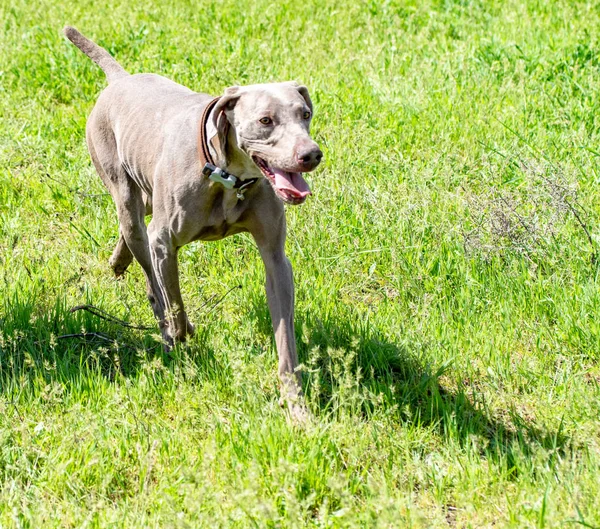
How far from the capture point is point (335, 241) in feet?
15.1

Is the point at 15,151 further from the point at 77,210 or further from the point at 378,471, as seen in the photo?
the point at 378,471

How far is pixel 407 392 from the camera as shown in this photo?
3543 millimetres

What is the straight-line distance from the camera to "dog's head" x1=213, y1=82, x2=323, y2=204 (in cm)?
317

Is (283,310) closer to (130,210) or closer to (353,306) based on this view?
(353,306)

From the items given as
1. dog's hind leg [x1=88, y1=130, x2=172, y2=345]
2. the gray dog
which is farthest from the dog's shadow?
dog's hind leg [x1=88, y1=130, x2=172, y2=345]

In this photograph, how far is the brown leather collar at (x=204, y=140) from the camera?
3.49m

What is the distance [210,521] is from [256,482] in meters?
0.22

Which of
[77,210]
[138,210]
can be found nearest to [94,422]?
[138,210]

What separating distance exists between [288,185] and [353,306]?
1.17m

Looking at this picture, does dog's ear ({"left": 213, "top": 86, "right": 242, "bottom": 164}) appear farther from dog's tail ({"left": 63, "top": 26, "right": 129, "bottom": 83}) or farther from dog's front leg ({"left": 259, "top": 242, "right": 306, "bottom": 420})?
dog's tail ({"left": 63, "top": 26, "right": 129, "bottom": 83})

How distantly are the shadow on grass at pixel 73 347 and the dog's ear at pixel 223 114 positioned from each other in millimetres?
829

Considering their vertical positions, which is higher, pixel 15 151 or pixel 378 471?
pixel 15 151

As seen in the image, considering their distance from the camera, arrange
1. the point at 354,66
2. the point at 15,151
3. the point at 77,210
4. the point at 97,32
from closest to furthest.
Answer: the point at 77,210 < the point at 15,151 < the point at 354,66 < the point at 97,32

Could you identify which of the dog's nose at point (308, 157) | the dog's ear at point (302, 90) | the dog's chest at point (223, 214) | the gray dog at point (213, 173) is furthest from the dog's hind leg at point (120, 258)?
the dog's nose at point (308, 157)
